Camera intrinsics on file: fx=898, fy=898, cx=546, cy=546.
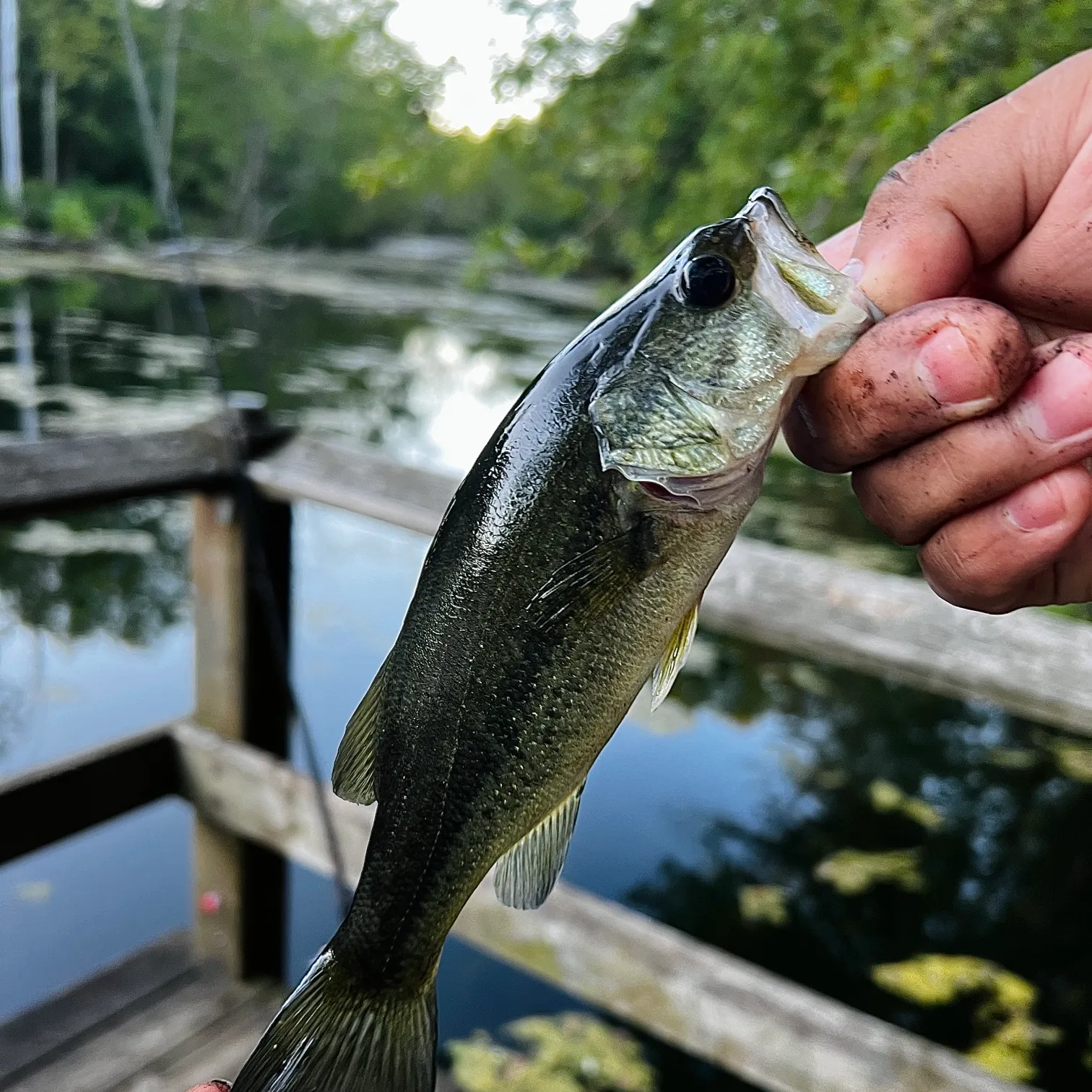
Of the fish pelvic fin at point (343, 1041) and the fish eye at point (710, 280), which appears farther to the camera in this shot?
the fish eye at point (710, 280)

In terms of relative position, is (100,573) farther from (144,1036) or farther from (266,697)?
(144,1036)

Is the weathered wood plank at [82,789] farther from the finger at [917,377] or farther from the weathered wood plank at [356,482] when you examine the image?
the finger at [917,377]

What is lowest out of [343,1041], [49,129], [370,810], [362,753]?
[370,810]

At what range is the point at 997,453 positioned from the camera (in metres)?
0.98

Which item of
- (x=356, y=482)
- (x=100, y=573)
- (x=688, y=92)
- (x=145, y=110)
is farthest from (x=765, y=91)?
(x=100, y=573)

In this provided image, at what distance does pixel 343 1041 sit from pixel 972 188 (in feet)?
4.04

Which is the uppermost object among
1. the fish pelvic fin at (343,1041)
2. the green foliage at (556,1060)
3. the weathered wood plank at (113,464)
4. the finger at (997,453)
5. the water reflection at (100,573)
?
the finger at (997,453)

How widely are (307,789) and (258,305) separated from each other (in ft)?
55.1

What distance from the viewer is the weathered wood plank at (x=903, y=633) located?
1.56m

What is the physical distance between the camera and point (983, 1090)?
1518 mm

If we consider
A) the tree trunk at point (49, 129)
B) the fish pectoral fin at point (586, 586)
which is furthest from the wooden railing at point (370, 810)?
the tree trunk at point (49, 129)

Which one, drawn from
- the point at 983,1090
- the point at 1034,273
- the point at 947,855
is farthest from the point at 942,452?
A: the point at 947,855

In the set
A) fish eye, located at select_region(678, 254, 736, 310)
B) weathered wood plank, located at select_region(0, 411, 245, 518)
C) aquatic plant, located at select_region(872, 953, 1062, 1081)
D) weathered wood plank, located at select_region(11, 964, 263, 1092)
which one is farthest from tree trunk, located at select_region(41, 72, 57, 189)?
aquatic plant, located at select_region(872, 953, 1062, 1081)

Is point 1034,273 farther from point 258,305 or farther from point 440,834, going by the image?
point 258,305
